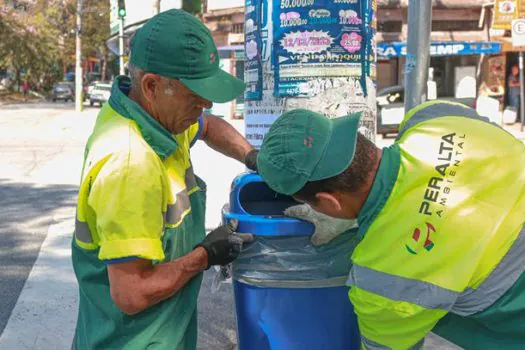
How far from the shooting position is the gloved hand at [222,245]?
2.18 metres

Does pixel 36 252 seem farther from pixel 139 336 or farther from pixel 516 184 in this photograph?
pixel 516 184

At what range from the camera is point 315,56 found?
3.23 m

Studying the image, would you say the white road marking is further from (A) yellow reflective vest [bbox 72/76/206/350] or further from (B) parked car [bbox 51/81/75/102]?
(B) parked car [bbox 51/81/75/102]

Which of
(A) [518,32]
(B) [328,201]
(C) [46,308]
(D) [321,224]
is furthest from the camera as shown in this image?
(A) [518,32]

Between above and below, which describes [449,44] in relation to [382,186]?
above

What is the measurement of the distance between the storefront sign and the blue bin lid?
61.8ft

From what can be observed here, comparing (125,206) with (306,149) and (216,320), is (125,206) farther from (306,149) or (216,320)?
(216,320)

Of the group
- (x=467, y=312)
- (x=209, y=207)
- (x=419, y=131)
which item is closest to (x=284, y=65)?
(x=419, y=131)

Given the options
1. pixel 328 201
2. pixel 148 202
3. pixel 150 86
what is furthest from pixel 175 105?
pixel 328 201

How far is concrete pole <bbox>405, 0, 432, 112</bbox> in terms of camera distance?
570cm

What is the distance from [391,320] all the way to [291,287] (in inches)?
31.1

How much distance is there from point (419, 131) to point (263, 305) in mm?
997

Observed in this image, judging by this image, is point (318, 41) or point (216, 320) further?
point (216, 320)

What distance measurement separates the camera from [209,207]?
7.74 meters
